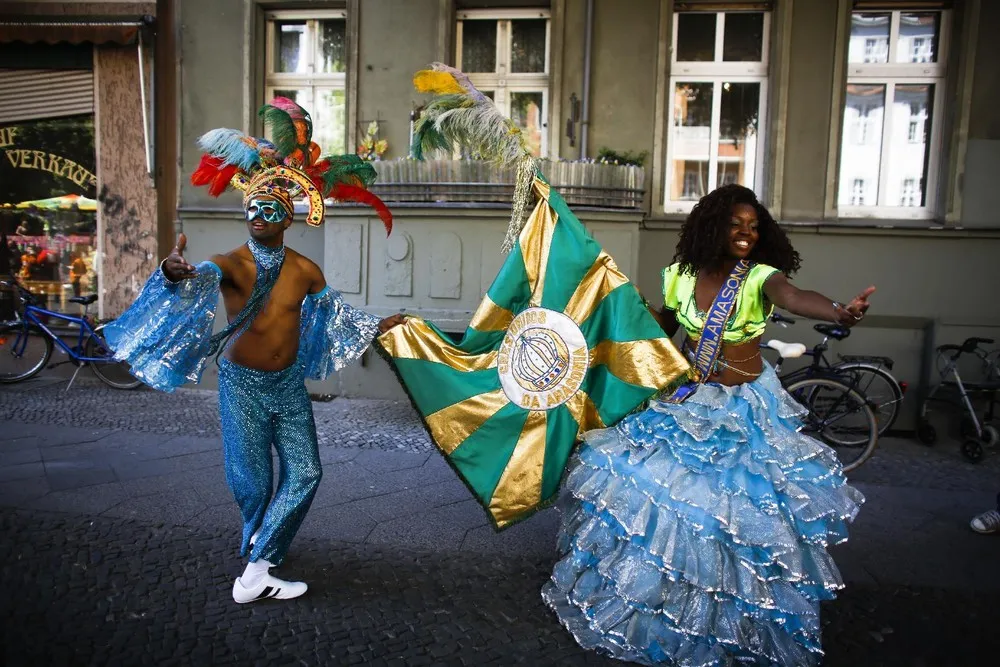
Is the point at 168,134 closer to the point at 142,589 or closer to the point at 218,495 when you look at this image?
the point at 218,495

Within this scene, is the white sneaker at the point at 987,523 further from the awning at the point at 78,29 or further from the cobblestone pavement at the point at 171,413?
the awning at the point at 78,29

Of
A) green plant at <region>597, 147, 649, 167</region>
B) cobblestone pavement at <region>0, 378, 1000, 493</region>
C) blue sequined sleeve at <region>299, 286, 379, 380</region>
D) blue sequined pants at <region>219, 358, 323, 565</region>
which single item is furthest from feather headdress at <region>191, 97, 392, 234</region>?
green plant at <region>597, 147, 649, 167</region>

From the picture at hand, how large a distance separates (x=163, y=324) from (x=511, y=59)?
607 cm

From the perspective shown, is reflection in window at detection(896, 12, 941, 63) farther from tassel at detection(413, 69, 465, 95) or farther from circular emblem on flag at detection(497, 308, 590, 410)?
circular emblem on flag at detection(497, 308, 590, 410)

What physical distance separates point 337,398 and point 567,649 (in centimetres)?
508

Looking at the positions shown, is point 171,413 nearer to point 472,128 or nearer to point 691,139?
point 472,128

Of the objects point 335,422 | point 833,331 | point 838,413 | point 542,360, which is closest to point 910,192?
point 833,331

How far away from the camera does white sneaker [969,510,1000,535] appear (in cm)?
439

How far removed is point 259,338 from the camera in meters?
3.20

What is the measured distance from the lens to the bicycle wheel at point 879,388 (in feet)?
19.9

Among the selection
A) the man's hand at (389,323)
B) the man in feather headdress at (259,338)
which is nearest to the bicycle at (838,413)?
the man's hand at (389,323)

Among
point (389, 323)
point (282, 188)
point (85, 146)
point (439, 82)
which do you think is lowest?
point (389, 323)

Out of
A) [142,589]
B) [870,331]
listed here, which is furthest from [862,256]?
[142,589]

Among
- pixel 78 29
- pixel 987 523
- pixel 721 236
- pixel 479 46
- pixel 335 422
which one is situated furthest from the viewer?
pixel 479 46
